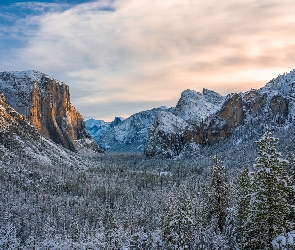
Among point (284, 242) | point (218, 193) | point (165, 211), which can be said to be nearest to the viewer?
point (284, 242)

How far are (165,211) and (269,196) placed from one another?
4977 cm

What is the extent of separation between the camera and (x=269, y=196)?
93.2ft

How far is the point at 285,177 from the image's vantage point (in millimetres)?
28594

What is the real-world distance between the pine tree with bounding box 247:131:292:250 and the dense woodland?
8 centimetres

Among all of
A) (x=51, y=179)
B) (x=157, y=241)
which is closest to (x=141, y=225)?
(x=157, y=241)

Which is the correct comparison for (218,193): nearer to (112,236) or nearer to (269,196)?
(269,196)

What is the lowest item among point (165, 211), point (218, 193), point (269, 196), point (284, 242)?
point (165, 211)

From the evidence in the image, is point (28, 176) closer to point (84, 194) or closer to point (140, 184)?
point (84, 194)

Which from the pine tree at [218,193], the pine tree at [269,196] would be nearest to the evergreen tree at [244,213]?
the pine tree at [269,196]

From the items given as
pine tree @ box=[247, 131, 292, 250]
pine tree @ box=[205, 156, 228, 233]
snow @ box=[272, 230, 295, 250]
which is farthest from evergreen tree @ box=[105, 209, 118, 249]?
snow @ box=[272, 230, 295, 250]

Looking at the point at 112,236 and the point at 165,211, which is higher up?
the point at 165,211

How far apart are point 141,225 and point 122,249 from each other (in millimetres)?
35003

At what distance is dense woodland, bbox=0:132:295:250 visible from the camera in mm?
28516

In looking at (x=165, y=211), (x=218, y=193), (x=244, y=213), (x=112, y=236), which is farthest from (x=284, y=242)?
(x=165, y=211)
